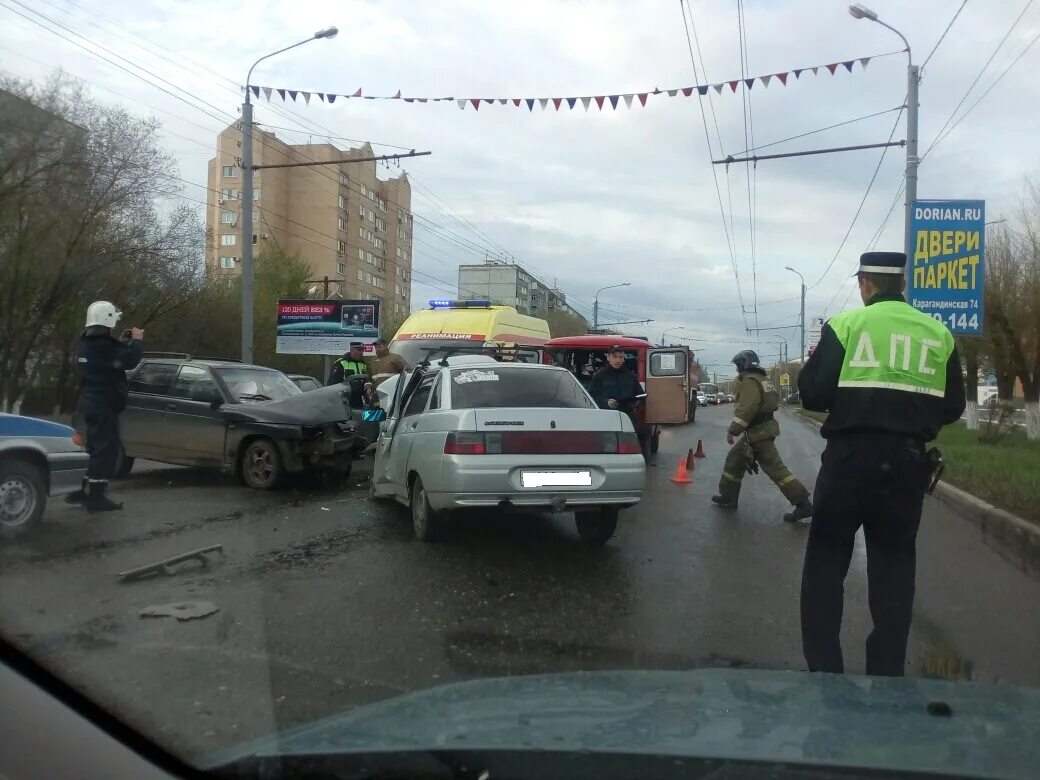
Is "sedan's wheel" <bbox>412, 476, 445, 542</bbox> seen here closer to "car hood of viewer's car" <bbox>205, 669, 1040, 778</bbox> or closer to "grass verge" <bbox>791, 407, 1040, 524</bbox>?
"grass verge" <bbox>791, 407, 1040, 524</bbox>

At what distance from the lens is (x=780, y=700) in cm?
298

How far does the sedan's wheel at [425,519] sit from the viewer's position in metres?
7.41

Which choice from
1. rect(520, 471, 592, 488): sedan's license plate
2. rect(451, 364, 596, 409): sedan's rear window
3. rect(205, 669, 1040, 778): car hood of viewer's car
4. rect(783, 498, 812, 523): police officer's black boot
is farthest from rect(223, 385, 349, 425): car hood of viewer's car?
rect(205, 669, 1040, 778): car hood of viewer's car

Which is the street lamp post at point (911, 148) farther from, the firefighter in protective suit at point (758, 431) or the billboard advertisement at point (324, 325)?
the billboard advertisement at point (324, 325)

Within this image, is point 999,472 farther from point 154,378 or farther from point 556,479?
point 154,378

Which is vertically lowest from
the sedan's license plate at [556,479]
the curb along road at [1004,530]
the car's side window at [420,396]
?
the curb along road at [1004,530]

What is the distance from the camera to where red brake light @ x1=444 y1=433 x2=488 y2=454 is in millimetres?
6898

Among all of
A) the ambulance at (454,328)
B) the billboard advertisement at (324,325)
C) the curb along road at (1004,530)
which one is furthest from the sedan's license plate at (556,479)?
the billboard advertisement at (324,325)

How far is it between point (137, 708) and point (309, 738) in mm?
1593

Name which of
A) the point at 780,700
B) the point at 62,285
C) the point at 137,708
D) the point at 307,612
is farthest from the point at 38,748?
the point at 62,285

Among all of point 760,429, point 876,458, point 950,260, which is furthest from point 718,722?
point 950,260

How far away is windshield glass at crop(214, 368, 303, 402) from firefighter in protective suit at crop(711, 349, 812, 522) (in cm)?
533

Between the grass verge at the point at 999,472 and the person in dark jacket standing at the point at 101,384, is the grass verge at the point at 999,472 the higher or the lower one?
the lower one

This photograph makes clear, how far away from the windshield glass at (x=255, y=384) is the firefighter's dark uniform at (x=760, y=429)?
5344mm
